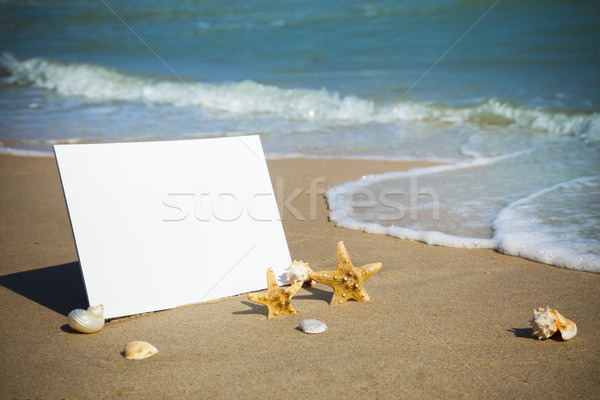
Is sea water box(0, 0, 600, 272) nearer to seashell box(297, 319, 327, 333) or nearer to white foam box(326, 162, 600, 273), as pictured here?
white foam box(326, 162, 600, 273)

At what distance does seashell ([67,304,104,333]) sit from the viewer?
8.46 ft

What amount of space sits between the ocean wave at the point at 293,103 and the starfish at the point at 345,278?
5.97 m

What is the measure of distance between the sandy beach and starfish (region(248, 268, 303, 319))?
0.22ft

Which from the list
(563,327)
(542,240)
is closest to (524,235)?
(542,240)

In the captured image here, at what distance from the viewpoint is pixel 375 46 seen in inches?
564

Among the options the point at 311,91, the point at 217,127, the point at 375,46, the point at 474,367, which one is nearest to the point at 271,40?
the point at 375,46

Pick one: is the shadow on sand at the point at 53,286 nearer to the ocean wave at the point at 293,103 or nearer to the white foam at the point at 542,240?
the white foam at the point at 542,240

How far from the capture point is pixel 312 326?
8.63 ft

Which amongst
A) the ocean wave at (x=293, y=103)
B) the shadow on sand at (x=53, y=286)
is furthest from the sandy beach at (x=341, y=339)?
the ocean wave at (x=293, y=103)

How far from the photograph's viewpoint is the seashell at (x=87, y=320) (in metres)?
2.58

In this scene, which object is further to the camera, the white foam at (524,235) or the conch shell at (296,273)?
the white foam at (524,235)

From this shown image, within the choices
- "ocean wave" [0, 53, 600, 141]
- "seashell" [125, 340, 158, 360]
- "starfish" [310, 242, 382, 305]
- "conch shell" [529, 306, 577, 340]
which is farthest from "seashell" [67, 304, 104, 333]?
"ocean wave" [0, 53, 600, 141]

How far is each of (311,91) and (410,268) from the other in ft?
24.4

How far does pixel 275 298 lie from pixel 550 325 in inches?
51.7
